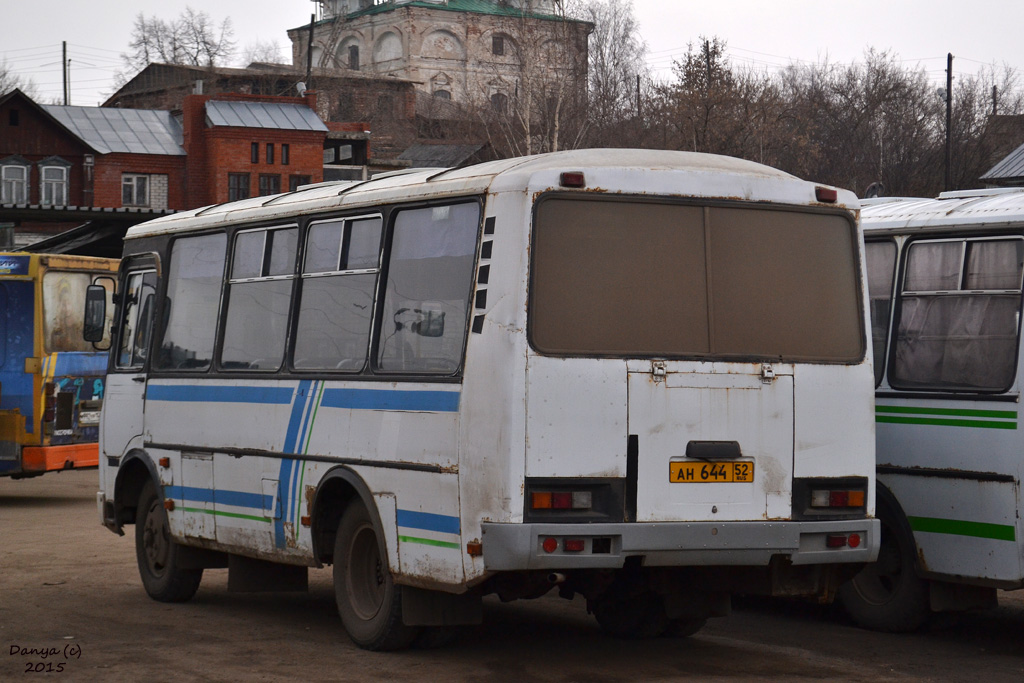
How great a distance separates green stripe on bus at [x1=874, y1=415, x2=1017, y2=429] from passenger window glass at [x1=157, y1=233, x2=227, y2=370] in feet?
14.8

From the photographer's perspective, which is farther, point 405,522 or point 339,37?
point 339,37

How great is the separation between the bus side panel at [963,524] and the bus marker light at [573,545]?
2.78 meters

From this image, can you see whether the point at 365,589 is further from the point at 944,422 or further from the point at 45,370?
the point at 45,370

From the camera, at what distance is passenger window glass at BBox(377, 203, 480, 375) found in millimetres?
8133

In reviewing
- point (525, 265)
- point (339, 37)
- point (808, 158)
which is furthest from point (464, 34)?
point (525, 265)

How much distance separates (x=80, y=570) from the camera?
12.9 meters

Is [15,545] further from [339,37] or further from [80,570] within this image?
[339,37]

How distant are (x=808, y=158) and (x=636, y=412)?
60273 mm

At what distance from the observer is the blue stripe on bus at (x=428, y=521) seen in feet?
26.0

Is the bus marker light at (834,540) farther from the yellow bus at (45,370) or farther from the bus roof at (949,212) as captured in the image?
the yellow bus at (45,370)

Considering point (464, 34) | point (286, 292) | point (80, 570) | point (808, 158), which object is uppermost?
point (464, 34)

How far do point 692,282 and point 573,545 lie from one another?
151 cm

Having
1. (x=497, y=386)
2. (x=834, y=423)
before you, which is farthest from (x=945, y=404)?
(x=497, y=386)

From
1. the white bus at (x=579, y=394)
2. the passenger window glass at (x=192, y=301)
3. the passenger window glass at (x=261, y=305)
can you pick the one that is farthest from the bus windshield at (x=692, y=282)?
the passenger window glass at (x=192, y=301)
